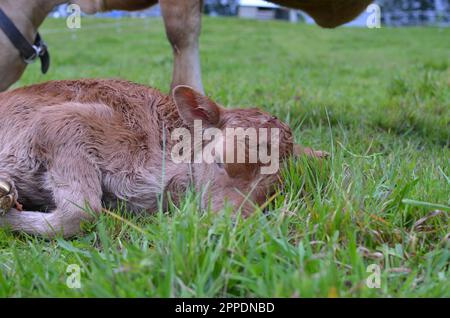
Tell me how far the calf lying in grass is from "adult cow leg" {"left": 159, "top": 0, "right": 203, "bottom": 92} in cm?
158

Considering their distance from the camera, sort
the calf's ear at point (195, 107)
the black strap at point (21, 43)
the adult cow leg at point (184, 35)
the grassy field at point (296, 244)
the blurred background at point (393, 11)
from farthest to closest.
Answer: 1. the blurred background at point (393, 11)
2. the black strap at point (21, 43)
3. the adult cow leg at point (184, 35)
4. the calf's ear at point (195, 107)
5. the grassy field at point (296, 244)

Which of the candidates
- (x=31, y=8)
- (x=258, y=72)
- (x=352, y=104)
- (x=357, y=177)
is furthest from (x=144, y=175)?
(x=258, y=72)

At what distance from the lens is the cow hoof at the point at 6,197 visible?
2457 millimetres

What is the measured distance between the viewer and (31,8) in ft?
16.0

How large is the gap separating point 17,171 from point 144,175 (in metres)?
0.54

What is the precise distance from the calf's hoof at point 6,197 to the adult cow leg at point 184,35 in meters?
2.05

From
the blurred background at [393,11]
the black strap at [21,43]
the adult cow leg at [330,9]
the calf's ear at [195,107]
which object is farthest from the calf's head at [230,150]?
the blurred background at [393,11]

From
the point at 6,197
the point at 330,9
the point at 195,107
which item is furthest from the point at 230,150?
the point at 330,9

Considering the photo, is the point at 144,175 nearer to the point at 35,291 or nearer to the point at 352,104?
the point at 35,291

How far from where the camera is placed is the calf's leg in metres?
2.43

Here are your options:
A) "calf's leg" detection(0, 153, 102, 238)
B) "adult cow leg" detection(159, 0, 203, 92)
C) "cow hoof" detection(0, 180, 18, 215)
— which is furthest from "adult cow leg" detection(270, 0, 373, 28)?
"cow hoof" detection(0, 180, 18, 215)

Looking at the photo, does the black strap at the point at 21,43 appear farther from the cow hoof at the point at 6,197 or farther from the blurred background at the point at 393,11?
the blurred background at the point at 393,11

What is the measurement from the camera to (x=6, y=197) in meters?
Result: 2.46
